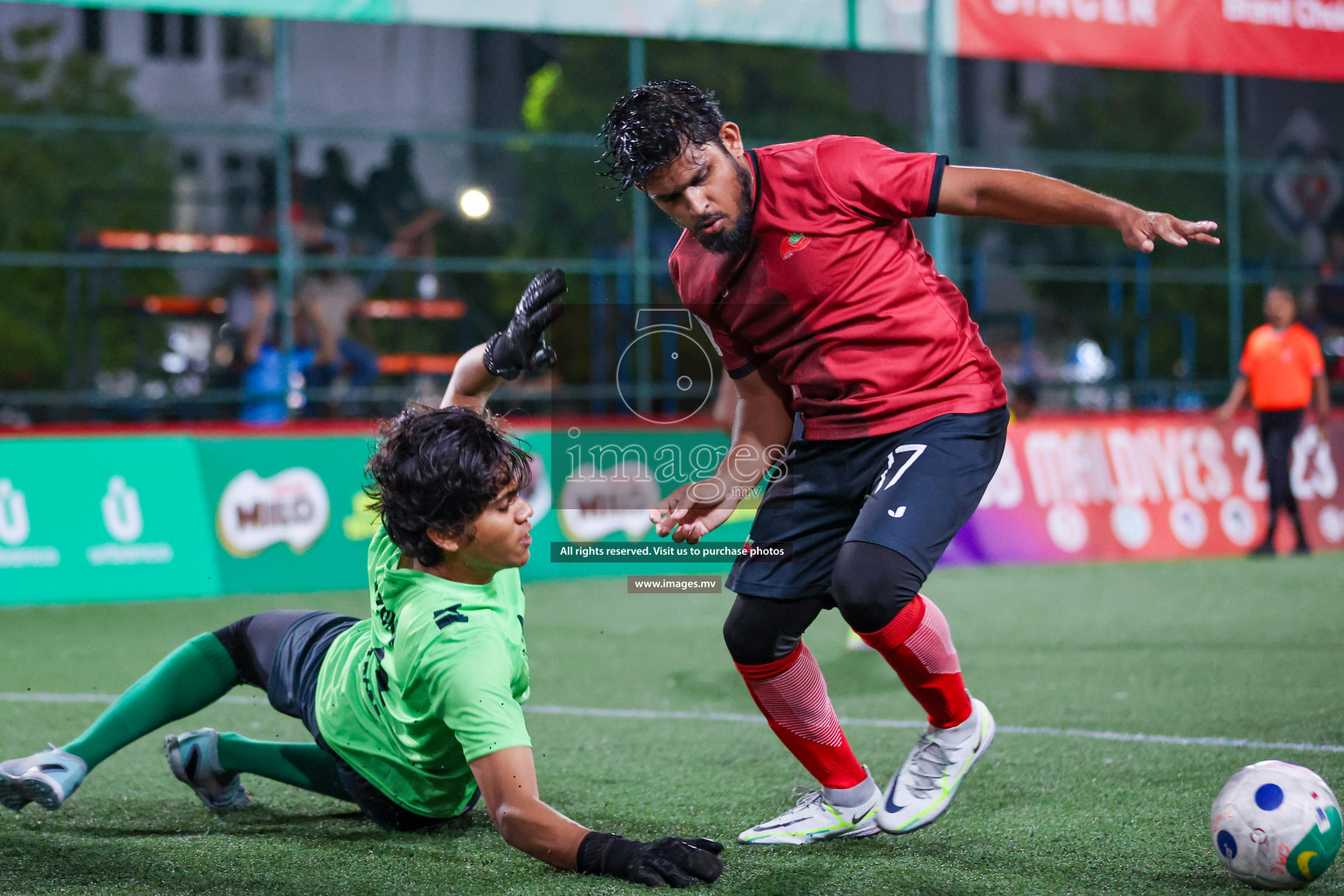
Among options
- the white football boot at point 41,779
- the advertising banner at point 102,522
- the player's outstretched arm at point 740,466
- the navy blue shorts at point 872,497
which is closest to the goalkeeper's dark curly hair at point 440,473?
the player's outstretched arm at point 740,466

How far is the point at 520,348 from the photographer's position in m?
3.62

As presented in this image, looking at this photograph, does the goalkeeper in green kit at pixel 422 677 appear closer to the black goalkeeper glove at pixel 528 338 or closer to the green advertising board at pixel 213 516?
the black goalkeeper glove at pixel 528 338

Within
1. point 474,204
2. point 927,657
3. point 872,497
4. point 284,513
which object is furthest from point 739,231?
point 474,204

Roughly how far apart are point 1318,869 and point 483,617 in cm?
191

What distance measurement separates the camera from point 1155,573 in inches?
405

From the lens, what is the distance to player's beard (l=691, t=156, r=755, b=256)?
3.56 metres

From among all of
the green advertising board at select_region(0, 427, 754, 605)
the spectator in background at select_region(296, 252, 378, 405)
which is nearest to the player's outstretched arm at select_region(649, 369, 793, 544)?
the green advertising board at select_region(0, 427, 754, 605)

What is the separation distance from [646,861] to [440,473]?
957 mm

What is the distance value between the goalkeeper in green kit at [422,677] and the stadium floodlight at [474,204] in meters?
23.4

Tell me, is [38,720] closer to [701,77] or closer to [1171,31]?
[1171,31]

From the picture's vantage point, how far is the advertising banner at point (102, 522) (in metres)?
9.01

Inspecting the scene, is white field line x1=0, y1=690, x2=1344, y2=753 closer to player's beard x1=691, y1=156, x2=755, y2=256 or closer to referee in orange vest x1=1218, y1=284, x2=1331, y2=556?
player's beard x1=691, y1=156, x2=755, y2=256

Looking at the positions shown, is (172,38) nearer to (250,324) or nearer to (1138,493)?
(250,324)

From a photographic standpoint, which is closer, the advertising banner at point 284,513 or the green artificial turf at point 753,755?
the green artificial turf at point 753,755
